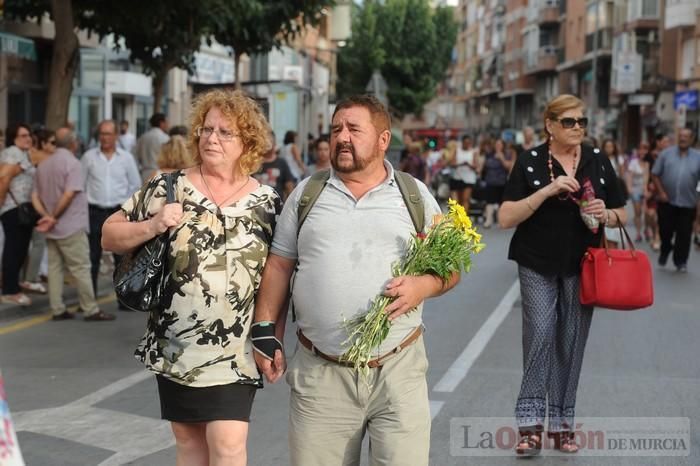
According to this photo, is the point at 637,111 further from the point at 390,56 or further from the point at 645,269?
the point at 645,269

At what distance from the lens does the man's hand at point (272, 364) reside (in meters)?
4.75

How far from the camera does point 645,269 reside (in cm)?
662

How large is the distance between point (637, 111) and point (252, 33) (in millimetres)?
49906

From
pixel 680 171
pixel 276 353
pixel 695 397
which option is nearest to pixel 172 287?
pixel 276 353

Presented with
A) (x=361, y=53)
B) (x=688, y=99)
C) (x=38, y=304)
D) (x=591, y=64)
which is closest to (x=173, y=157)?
(x=38, y=304)

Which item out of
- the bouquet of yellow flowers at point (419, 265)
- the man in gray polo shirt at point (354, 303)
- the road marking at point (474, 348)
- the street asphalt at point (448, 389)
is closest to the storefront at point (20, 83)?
the street asphalt at point (448, 389)

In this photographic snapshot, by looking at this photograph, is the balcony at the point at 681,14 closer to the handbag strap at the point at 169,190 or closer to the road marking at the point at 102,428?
the road marking at the point at 102,428

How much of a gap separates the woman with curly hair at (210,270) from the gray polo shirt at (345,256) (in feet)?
0.86

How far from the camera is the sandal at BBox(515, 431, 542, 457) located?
6809 millimetres

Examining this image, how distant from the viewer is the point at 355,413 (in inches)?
184

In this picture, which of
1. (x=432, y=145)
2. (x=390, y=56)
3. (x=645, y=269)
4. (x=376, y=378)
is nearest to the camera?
(x=376, y=378)

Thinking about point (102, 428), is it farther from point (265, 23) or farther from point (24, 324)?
point (265, 23)

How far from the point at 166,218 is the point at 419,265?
36.6 inches

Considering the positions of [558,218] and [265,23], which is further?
[265,23]
